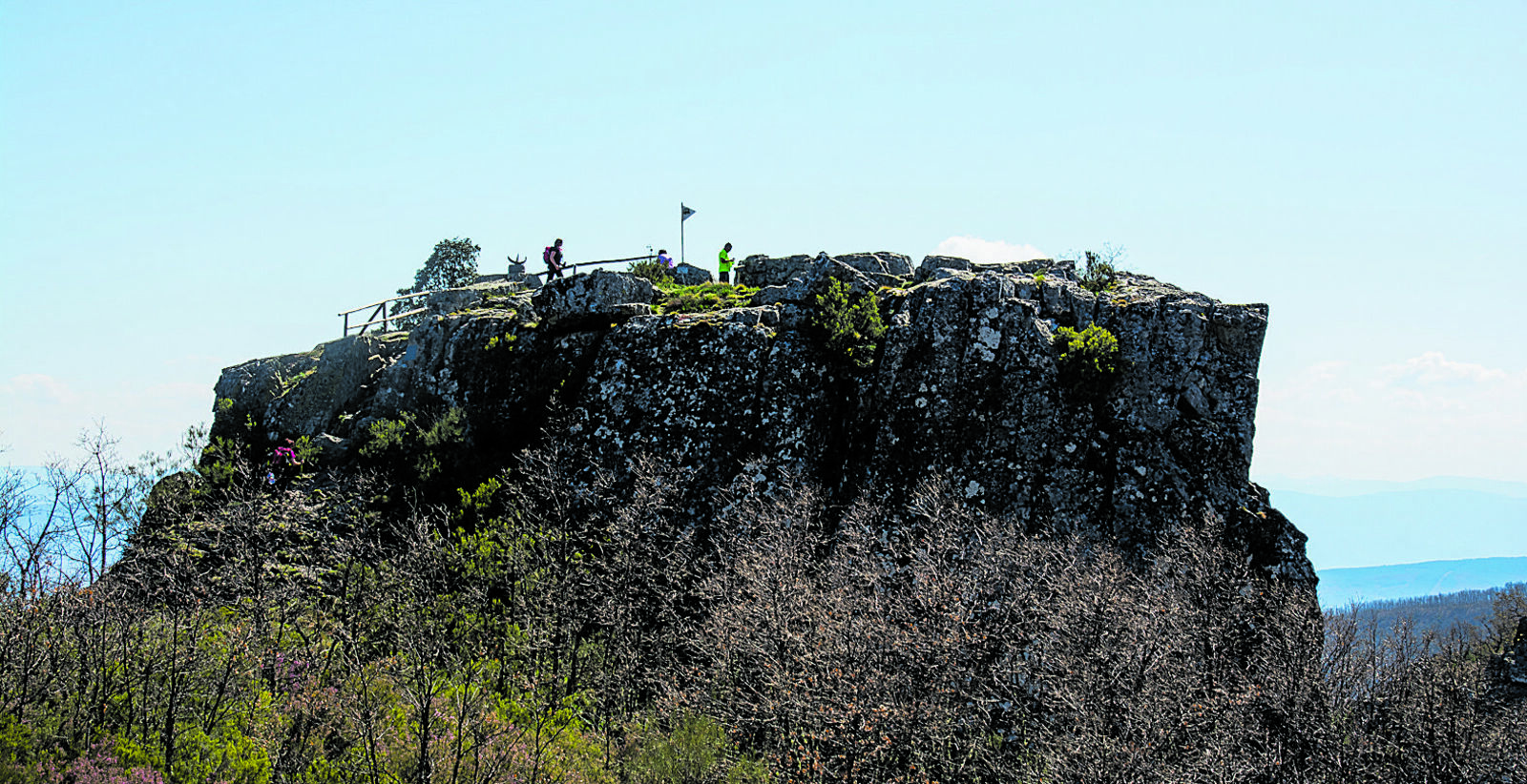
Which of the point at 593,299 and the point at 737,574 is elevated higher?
the point at 593,299

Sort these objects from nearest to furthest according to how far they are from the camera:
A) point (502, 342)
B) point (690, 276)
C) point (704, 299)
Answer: point (502, 342) → point (704, 299) → point (690, 276)

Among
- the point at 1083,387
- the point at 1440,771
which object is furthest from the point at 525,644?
the point at 1440,771

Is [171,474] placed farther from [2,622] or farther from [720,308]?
[720,308]

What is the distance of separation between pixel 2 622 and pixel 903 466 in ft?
85.0

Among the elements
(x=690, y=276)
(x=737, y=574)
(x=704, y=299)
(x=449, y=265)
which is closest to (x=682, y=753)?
(x=737, y=574)

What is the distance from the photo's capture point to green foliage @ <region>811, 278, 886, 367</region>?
3244cm

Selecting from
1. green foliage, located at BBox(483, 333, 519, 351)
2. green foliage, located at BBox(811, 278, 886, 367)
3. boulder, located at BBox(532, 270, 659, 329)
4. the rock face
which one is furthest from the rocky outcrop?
green foliage, located at BBox(483, 333, 519, 351)

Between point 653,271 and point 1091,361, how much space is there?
21055 mm

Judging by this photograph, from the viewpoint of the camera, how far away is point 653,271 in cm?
4150

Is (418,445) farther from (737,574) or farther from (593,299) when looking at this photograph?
(737,574)

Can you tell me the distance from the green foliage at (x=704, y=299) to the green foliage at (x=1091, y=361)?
13.4m

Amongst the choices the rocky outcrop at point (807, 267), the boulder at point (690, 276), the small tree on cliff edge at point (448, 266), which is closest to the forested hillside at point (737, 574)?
the rocky outcrop at point (807, 267)

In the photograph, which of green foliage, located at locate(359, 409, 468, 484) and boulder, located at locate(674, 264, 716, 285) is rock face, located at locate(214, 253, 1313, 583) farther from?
boulder, located at locate(674, 264, 716, 285)

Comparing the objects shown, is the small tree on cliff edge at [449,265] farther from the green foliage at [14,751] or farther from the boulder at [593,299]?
the green foliage at [14,751]
